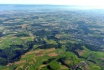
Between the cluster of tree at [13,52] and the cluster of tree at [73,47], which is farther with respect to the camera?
the cluster of tree at [73,47]

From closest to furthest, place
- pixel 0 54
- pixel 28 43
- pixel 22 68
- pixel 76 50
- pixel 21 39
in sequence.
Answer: pixel 22 68
pixel 0 54
pixel 76 50
pixel 28 43
pixel 21 39

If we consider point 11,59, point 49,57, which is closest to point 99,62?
point 49,57

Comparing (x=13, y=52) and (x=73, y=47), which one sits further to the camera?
(x=73, y=47)

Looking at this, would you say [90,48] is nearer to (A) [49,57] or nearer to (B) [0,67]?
(A) [49,57]

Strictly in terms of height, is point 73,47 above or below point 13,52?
below

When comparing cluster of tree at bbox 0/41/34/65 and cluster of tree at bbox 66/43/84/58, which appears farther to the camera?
cluster of tree at bbox 66/43/84/58

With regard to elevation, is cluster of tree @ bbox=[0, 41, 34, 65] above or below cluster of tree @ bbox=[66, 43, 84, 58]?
above

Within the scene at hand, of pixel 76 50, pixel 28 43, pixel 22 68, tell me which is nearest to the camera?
pixel 22 68

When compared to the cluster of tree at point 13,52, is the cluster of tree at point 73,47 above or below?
below
